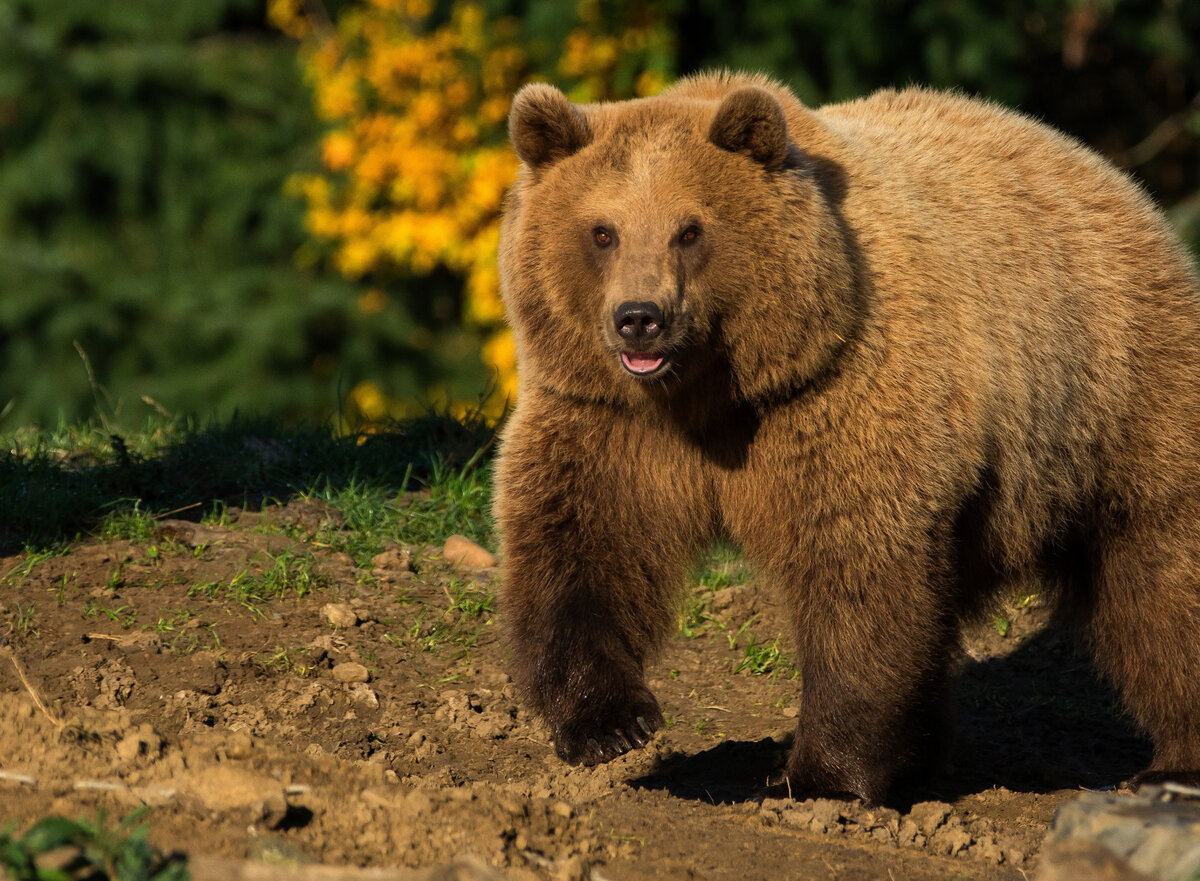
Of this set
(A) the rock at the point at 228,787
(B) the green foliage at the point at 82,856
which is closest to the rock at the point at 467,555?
(A) the rock at the point at 228,787

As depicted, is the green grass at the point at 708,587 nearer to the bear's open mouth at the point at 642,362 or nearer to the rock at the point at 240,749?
the bear's open mouth at the point at 642,362

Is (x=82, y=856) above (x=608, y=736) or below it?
above

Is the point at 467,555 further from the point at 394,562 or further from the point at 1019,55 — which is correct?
the point at 1019,55

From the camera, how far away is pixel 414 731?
475 centimetres

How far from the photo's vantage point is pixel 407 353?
518 inches

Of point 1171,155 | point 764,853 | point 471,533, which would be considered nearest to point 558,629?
point 764,853

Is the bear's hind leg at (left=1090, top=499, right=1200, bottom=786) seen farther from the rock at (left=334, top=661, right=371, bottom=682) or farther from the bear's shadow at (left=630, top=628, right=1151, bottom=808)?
the rock at (left=334, top=661, right=371, bottom=682)

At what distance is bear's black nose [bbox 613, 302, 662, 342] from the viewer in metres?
3.99

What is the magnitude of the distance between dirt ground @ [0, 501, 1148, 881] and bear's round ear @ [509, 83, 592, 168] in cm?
191

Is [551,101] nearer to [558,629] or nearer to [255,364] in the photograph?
[558,629]

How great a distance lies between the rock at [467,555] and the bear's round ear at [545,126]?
6.44 feet

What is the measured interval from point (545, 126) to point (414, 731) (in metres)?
2.05

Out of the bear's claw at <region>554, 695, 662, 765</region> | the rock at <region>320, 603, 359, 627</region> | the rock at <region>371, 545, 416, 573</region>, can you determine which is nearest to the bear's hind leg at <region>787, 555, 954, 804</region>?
the bear's claw at <region>554, 695, 662, 765</region>

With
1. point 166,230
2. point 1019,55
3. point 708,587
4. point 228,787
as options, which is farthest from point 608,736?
point 166,230
